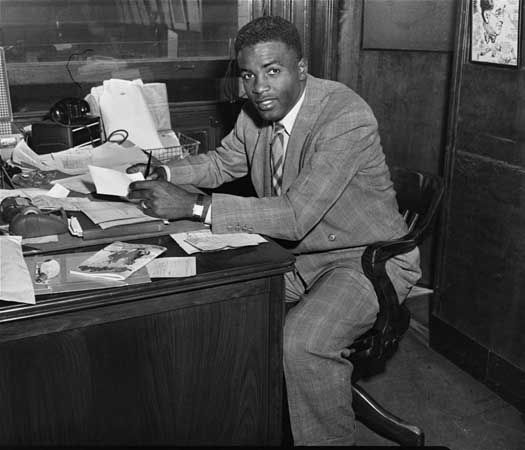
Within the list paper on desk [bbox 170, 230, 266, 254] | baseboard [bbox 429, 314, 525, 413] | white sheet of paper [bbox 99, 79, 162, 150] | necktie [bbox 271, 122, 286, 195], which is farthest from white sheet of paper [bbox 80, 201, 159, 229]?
baseboard [bbox 429, 314, 525, 413]

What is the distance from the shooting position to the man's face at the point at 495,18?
231 centimetres

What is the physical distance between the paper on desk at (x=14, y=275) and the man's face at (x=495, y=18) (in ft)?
5.66

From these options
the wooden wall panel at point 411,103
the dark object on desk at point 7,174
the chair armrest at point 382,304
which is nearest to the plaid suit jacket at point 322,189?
the chair armrest at point 382,304

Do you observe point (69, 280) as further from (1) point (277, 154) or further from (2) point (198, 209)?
(1) point (277, 154)

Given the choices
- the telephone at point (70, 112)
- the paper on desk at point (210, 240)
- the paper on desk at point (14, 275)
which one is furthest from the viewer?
the telephone at point (70, 112)

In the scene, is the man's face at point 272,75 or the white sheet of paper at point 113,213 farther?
the man's face at point 272,75

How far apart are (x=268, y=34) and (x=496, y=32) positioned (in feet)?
2.78

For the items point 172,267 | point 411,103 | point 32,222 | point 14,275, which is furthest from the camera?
point 411,103

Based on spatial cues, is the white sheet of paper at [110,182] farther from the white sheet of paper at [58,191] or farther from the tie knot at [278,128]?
the tie knot at [278,128]

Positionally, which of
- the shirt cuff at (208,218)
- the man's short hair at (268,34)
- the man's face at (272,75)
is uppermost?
the man's short hair at (268,34)

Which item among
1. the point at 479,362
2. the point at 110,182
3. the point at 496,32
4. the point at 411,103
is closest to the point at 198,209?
the point at 110,182

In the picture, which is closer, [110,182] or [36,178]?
[110,182]

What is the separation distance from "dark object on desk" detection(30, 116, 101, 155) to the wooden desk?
3.31 ft

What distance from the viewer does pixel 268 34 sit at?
208cm
